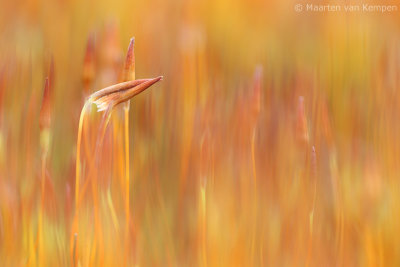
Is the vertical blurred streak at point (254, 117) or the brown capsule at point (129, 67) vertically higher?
the brown capsule at point (129, 67)

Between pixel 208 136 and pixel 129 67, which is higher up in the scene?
pixel 129 67

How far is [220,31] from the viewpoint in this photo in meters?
0.78

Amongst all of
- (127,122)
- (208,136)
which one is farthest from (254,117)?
(127,122)

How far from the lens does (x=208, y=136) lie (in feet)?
2.48

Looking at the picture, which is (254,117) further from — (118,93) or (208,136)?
(118,93)

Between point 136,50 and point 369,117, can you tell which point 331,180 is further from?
point 136,50

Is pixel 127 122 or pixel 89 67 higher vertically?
pixel 89 67

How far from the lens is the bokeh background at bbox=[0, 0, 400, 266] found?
0.73 m

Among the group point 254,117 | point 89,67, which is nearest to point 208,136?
point 254,117

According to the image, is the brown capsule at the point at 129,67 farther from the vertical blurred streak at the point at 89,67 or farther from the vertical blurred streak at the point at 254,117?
the vertical blurred streak at the point at 254,117

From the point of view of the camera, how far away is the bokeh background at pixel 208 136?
0.73 m

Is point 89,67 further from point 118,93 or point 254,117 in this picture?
point 254,117

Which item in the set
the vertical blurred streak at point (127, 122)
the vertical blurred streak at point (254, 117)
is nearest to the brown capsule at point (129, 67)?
the vertical blurred streak at point (127, 122)

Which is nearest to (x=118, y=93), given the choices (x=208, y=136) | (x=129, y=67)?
(x=129, y=67)
